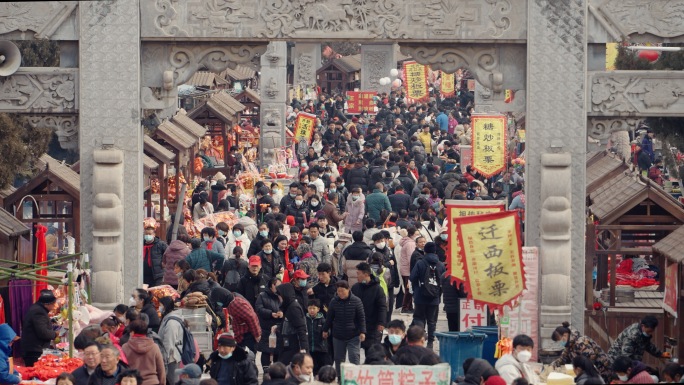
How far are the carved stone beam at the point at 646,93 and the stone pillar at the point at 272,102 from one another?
19057mm

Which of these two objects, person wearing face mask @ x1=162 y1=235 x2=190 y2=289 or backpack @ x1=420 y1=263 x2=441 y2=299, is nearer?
backpack @ x1=420 y1=263 x2=441 y2=299

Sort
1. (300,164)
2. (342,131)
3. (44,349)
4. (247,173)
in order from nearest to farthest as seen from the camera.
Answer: (44,349)
(247,173)
(300,164)
(342,131)

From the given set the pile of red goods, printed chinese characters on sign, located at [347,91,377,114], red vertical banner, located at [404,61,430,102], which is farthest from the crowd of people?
printed chinese characters on sign, located at [347,91,377,114]

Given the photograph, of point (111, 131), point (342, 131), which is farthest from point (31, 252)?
point (342, 131)

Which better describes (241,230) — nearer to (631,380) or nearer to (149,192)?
(149,192)

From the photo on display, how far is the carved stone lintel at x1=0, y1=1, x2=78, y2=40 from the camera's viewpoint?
73.4 feet

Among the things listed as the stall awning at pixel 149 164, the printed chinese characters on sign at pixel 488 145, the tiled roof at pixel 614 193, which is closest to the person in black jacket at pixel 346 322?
the tiled roof at pixel 614 193

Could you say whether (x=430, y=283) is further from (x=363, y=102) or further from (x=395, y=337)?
(x=363, y=102)

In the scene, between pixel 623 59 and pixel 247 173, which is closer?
pixel 623 59

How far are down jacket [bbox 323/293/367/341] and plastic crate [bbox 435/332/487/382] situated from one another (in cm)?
93

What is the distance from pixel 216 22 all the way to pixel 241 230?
4.38 meters

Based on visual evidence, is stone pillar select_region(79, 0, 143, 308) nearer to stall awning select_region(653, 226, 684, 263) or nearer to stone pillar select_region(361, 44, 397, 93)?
stall awning select_region(653, 226, 684, 263)

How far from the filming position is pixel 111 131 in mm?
22594

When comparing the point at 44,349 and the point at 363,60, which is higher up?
the point at 363,60
